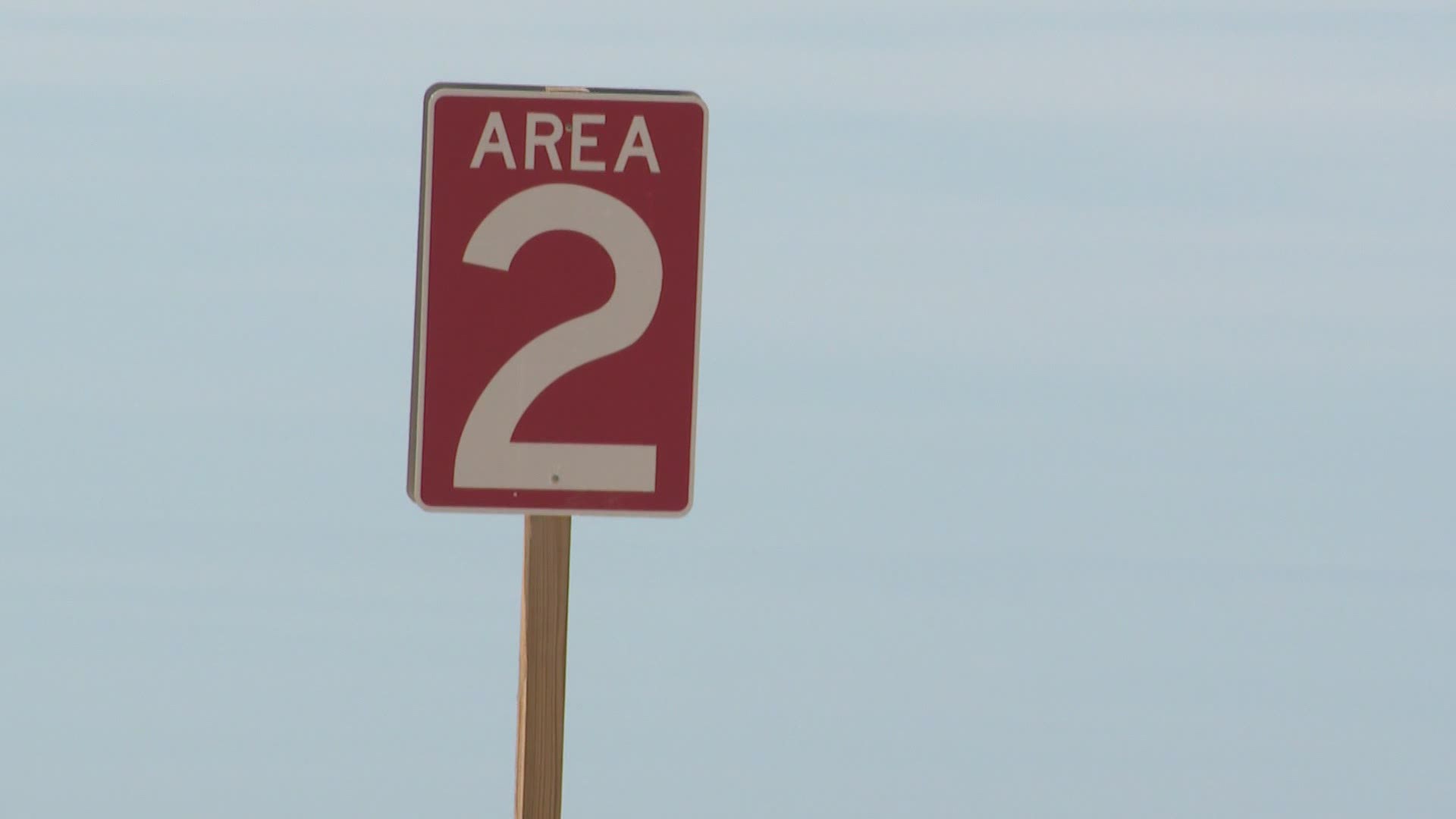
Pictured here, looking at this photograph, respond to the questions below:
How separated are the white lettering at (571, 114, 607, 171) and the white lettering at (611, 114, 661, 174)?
35mm

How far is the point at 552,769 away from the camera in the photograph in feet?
14.5

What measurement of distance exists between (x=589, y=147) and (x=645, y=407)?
0.52 m

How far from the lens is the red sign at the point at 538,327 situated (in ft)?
14.3

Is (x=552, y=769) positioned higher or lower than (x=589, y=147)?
lower

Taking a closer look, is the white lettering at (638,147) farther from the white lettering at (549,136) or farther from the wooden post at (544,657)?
the wooden post at (544,657)

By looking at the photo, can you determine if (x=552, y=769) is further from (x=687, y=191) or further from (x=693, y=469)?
(x=687, y=191)

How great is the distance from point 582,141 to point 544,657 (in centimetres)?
101

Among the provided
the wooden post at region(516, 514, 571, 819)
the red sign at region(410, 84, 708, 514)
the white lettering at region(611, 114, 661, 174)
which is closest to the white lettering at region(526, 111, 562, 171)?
the red sign at region(410, 84, 708, 514)

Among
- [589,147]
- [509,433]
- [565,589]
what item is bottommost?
[565,589]

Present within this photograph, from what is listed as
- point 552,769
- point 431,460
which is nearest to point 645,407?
point 431,460

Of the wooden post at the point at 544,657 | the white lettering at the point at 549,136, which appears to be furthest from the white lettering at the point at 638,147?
the wooden post at the point at 544,657

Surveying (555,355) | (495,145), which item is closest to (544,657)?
(555,355)

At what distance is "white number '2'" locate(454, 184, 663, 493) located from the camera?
4.34m

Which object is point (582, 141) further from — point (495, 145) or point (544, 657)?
point (544, 657)
